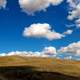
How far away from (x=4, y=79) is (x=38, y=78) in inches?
563

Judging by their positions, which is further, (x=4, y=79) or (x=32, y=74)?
(x=32, y=74)

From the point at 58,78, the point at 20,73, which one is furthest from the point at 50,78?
the point at 20,73

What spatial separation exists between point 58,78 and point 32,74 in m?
12.1

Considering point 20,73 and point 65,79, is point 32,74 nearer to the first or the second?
point 20,73

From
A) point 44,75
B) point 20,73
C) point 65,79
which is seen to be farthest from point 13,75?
point 65,79

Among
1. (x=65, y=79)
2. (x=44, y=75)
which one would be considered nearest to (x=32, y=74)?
(x=44, y=75)

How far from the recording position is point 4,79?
11750 centimetres

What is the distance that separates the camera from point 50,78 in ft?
405

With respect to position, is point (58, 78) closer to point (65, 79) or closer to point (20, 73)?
point (65, 79)

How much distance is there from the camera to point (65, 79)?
416 ft

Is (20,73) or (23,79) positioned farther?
(20,73)

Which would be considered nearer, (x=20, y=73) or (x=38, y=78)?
(x=38, y=78)

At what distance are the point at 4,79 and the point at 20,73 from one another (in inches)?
654

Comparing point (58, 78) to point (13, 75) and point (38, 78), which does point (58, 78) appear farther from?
point (13, 75)
